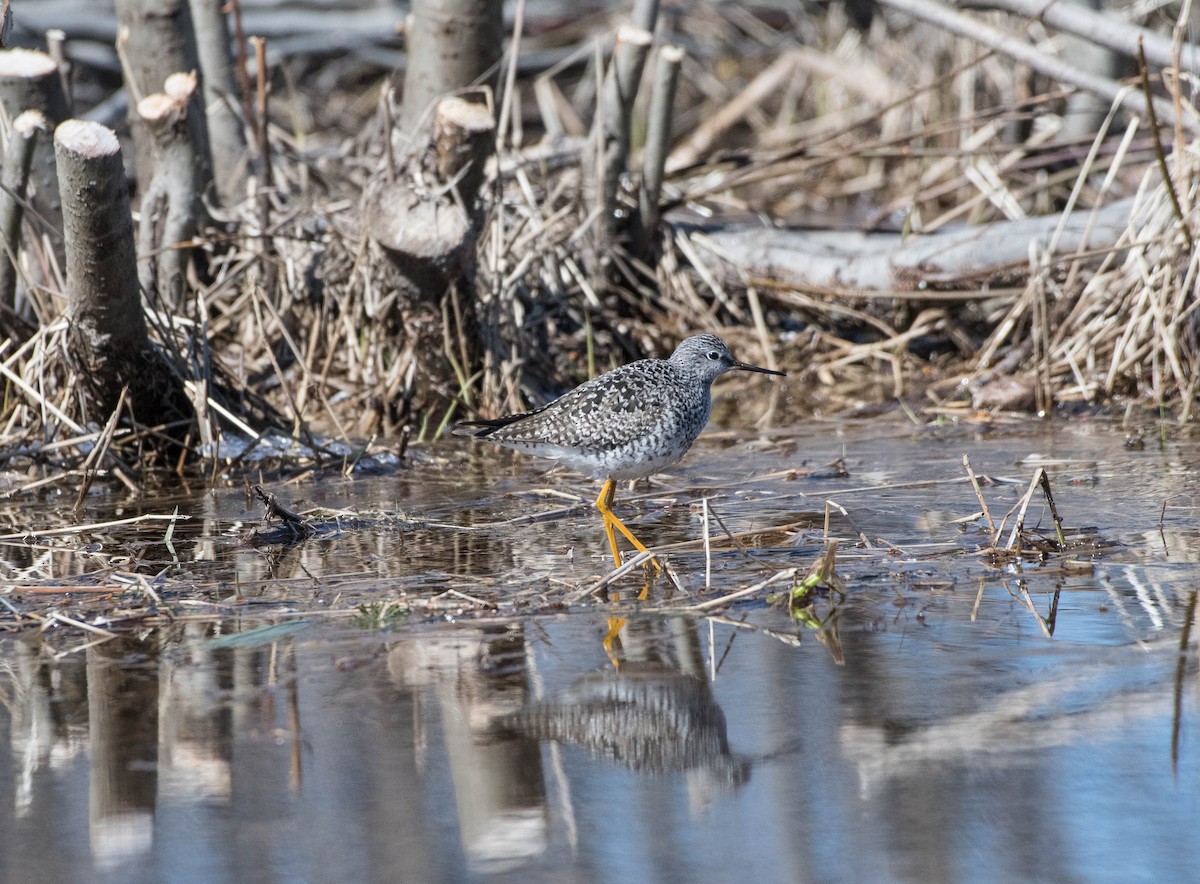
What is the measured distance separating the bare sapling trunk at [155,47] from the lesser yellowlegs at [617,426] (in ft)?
9.45

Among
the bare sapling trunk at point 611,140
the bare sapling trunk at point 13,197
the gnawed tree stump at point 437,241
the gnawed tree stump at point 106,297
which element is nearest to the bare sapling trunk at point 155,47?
the bare sapling trunk at point 13,197

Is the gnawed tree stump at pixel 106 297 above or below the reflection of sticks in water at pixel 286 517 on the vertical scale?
above

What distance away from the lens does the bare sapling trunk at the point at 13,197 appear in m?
6.01

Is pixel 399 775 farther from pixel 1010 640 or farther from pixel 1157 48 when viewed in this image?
pixel 1157 48

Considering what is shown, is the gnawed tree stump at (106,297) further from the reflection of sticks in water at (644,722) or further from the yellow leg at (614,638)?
the reflection of sticks in water at (644,722)

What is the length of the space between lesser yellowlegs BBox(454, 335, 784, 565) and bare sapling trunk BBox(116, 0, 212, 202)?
2879mm

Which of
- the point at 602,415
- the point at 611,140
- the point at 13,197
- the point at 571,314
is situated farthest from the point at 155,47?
the point at 602,415

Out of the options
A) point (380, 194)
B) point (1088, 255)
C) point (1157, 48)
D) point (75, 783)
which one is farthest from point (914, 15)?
point (75, 783)

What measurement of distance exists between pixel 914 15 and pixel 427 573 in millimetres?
5183

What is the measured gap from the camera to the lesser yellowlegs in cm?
510

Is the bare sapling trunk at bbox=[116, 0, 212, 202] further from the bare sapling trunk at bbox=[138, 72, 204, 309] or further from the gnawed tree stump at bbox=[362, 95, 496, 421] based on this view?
the gnawed tree stump at bbox=[362, 95, 496, 421]

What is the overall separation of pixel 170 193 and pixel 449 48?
170cm

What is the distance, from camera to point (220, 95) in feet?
26.3

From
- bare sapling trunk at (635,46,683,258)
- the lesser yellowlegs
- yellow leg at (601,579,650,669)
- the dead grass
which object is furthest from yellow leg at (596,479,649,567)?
bare sapling trunk at (635,46,683,258)
